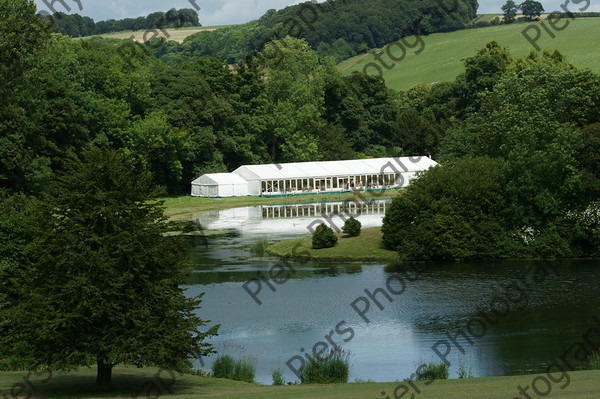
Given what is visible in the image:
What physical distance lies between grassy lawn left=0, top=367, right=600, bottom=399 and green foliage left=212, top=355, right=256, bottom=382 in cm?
174

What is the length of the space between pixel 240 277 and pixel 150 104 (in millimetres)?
45154

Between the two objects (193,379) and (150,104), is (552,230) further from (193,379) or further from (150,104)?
(150,104)

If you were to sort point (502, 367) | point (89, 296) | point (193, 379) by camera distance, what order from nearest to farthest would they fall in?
point (89, 296) < point (193, 379) < point (502, 367)

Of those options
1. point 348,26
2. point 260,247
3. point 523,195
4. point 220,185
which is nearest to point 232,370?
point 260,247

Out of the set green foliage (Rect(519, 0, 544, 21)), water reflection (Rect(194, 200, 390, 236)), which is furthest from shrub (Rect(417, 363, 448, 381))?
green foliage (Rect(519, 0, 544, 21))

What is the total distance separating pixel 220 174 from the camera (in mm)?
82062

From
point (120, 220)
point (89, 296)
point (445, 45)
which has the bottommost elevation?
point (89, 296)

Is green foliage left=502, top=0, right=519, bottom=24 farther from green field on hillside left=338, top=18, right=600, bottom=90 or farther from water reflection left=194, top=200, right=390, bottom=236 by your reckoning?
water reflection left=194, top=200, right=390, bottom=236

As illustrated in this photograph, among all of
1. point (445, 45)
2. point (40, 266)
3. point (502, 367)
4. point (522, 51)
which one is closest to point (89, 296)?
point (40, 266)

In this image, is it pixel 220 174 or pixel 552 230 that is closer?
pixel 552 230

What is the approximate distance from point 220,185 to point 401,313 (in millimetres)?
48994

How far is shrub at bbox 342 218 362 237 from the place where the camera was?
50.8 metres

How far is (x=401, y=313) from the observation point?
33.5 metres

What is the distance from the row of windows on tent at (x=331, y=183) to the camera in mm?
82875
